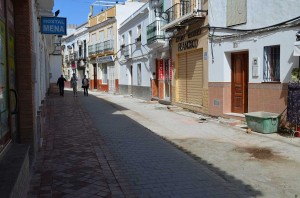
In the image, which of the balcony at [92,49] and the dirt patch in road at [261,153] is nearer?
the dirt patch in road at [261,153]

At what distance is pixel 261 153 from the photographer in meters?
8.19

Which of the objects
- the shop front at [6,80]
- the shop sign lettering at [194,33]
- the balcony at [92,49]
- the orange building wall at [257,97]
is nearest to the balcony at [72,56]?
the balcony at [92,49]

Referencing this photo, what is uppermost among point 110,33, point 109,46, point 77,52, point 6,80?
point 110,33

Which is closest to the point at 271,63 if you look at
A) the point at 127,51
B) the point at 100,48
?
the point at 127,51

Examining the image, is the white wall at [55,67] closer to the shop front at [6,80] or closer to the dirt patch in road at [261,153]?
the dirt patch in road at [261,153]

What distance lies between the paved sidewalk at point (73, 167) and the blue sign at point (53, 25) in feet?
9.39

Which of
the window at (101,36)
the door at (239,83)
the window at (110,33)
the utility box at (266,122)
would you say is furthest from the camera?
the window at (101,36)

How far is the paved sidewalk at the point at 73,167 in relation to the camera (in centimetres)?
543

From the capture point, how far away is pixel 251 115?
10883 millimetres

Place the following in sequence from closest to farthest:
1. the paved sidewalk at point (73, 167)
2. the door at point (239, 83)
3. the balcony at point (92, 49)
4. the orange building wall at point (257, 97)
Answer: the paved sidewalk at point (73, 167) < the orange building wall at point (257, 97) < the door at point (239, 83) < the balcony at point (92, 49)

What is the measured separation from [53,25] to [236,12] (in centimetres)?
624

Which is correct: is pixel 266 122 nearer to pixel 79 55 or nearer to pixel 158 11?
pixel 158 11

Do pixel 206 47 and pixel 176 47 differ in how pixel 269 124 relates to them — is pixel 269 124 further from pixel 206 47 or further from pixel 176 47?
pixel 176 47

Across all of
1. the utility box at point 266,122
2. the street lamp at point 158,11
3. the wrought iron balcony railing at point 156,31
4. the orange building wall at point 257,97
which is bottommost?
the utility box at point 266,122
